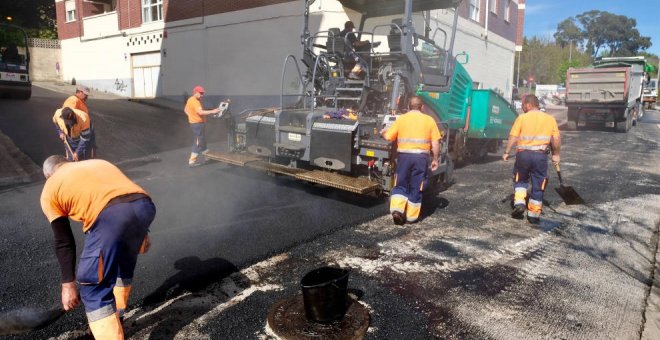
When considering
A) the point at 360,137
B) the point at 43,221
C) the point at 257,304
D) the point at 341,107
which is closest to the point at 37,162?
the point at 43,221

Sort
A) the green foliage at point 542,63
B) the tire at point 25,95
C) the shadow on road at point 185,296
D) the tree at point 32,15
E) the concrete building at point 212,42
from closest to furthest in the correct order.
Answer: the shadow on road at point 185,296
the concrete building at point 212,42
the tire at point 25,95
the tree at point 32,15
the green foliage at point 542,63

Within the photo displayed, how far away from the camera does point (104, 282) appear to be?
2496 millimetres

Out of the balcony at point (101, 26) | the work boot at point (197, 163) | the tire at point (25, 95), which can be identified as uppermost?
the balcony at point (101, 26)

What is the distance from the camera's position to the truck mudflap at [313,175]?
528 centimetres

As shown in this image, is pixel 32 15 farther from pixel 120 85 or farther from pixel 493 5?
pixel 493 5

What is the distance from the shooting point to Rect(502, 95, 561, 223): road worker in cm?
538

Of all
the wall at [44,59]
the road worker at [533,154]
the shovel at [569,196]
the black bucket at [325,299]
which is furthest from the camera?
the wall at [44,59]

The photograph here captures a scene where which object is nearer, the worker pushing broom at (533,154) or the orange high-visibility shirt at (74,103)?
the worker pushing broom at (533,154)

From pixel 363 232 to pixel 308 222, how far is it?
0.69 metres

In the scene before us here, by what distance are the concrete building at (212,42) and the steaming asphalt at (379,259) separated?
4.49 meters

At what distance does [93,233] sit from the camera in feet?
8.12

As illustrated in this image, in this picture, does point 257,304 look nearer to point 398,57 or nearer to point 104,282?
point 104,282

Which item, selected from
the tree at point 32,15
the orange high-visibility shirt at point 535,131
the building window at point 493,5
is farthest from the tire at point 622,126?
the tree at point 32,15

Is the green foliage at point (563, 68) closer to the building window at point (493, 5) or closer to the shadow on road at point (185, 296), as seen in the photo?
the building window at point (493, 5)
